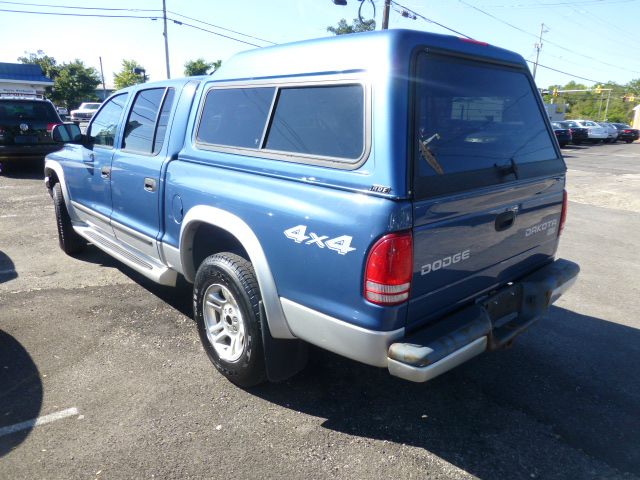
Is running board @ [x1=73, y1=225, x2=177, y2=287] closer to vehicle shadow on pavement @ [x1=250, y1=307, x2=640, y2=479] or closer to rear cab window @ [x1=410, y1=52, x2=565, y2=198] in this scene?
vehicle shadow on pavement @ [x1=250, y1=307, x2=640, y2=479]

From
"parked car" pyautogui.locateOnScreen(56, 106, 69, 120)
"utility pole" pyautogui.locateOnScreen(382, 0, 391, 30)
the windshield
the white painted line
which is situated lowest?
the white painted line

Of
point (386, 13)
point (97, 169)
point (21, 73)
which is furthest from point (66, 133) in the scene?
point (21, 73)

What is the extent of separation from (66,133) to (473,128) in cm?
412

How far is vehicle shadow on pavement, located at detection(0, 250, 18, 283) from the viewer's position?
5.03 metres

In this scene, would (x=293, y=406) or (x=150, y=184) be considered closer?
(x=293, y=406)

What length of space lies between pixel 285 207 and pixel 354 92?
2.27 ft

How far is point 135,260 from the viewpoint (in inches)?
163

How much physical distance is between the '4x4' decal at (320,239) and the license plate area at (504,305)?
3.29 ft

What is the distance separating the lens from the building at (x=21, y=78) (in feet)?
74.0

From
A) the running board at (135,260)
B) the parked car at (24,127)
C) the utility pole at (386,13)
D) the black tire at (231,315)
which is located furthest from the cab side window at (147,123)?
the utility pole at (386,13)

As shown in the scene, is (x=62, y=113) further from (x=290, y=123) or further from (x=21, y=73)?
(x=290, y=123)

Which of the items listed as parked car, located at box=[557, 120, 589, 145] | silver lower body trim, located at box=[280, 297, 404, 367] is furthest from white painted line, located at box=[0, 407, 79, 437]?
parked car, located at box=[557, 120, 589, 145]

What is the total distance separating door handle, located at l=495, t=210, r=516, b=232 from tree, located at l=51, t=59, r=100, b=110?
2318 inches

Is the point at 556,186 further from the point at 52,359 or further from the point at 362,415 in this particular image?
the point at 52,359
